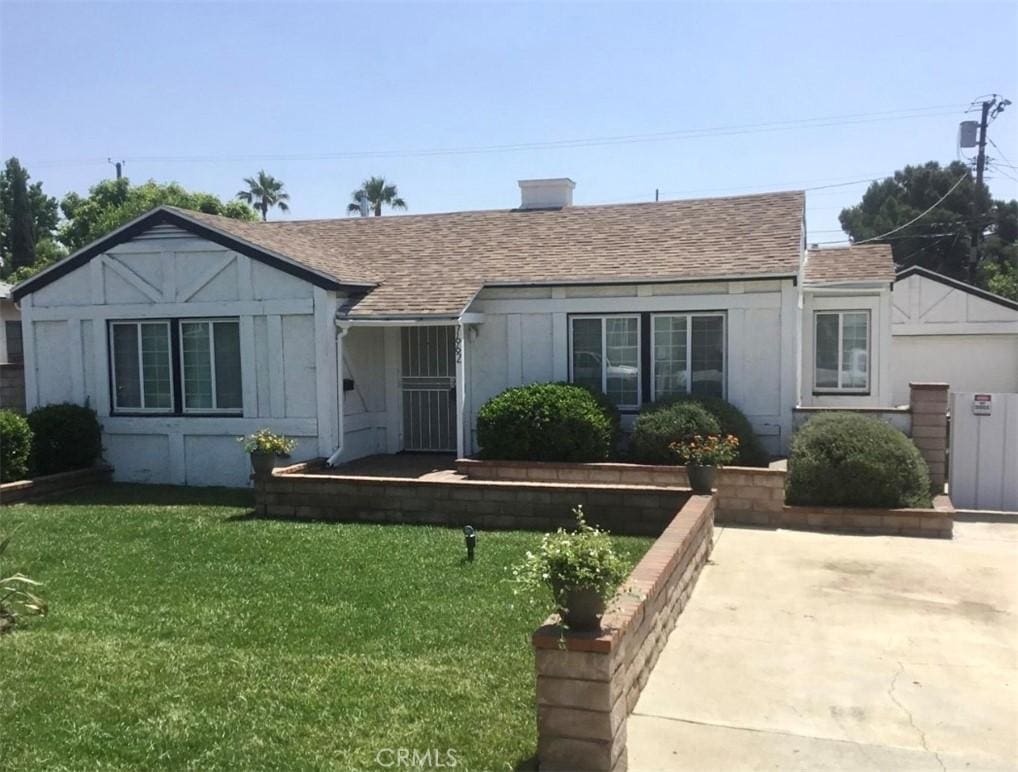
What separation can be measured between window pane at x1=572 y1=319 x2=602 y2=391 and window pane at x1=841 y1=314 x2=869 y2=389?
498 centimetres

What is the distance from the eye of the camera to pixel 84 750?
4598 millimetres

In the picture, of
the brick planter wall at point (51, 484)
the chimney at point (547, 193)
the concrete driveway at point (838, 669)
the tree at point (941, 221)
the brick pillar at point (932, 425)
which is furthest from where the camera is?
the tree at point (941, 221)

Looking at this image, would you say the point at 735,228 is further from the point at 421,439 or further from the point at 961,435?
the point at 421,439

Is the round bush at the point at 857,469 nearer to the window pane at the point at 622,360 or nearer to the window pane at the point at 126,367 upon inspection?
the window pane at the point at 622,360

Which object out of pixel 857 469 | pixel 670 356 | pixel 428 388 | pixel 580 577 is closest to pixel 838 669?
pixel 580 577

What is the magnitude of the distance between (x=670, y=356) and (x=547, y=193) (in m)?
6.05

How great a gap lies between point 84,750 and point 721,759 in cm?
343

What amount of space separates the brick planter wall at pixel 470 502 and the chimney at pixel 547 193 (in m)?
8.95

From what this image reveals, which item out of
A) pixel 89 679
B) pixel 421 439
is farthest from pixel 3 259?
pixel 89 679

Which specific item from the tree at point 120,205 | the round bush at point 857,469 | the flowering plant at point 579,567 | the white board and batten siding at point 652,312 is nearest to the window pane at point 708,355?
the white board and batten siding at point 652,312

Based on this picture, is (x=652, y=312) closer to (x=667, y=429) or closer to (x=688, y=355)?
(x=688, y=355)

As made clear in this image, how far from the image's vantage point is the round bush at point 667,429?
39.4 feet

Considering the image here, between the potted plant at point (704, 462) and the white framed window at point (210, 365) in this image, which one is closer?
the potted plant at point (704, 462)
